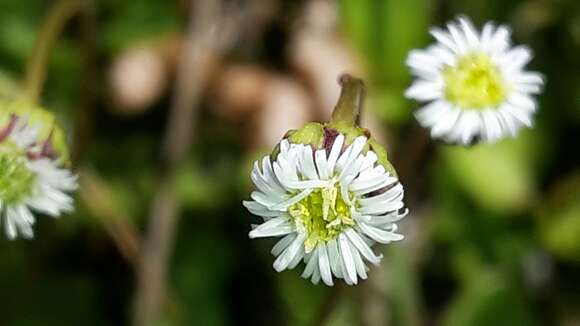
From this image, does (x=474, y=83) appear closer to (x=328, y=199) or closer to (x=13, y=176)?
(x=328, y=199)

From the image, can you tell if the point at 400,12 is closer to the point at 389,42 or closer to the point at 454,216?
the point at 389,42

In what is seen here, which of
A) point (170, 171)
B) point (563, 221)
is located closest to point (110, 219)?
point (170, 171)

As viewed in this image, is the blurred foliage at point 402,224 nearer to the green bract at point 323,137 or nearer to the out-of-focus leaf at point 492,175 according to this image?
the out-of-focus leaf at point 492,175

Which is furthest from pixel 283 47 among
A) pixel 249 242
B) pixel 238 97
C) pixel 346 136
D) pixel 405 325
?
pixel 346 136

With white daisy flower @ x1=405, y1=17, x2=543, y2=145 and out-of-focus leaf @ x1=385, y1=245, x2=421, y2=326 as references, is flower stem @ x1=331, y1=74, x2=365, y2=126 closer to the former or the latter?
white daisy flower @ x1=405, y1=17, x2=543, y2=145

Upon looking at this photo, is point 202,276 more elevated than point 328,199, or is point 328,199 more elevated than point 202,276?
point 328,199

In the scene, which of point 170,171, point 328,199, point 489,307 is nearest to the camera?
point 328,199

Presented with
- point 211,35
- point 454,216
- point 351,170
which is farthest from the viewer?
point 211,35
